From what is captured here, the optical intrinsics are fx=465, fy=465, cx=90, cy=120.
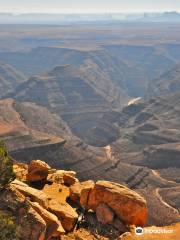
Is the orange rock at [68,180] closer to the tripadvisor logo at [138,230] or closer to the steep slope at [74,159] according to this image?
the tripadvisor logo at [138,230]

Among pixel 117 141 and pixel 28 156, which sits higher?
pixel 28 156

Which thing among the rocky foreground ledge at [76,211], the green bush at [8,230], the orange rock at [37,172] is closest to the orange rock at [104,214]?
the rocky foreground ledge at [76,211]

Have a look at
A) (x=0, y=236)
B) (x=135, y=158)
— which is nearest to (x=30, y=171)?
(x=0, y=236)

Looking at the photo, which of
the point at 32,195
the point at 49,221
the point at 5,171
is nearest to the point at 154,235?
the point at 49,221

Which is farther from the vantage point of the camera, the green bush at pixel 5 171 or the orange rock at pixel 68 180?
the orange rock at pixel 68 180

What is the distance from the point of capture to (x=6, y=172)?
32156 mm

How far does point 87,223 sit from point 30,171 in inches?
390

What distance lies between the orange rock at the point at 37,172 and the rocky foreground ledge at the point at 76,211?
7.02ft

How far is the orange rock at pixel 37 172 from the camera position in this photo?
43062 millimetres

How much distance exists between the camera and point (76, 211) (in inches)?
1485

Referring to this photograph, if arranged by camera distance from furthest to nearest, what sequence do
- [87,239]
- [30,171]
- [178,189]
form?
[178,189] < [30,171] < [87,239]

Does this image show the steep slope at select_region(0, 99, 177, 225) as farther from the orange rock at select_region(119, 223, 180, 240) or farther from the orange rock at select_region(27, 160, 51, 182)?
the orange rock at select_region(119, 223, 180, 240)

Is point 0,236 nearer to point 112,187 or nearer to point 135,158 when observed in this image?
point 112,187

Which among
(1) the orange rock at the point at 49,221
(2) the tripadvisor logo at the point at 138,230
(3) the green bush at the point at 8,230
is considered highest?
(3) the green bush at the point at 8,230
